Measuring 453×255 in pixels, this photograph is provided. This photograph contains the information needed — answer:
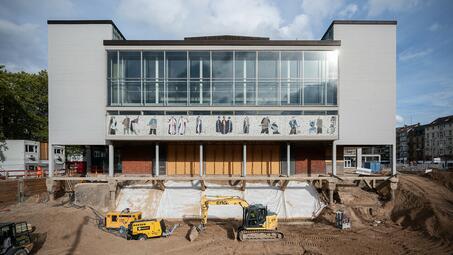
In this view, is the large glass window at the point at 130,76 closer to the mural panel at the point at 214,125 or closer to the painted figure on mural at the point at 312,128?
the mural panel at the point at 214,125

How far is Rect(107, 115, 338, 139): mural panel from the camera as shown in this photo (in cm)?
2256

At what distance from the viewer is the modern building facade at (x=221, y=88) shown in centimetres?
2266

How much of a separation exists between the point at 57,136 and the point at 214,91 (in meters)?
13.6

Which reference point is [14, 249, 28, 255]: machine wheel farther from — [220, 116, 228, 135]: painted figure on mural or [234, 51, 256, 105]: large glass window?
[234, 51, 256, 105]: large glass window

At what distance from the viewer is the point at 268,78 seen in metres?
23.4

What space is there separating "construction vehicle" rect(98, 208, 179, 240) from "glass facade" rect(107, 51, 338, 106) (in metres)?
9.22

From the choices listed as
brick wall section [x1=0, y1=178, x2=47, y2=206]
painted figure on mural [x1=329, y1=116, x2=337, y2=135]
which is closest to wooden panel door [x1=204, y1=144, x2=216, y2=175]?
painted figure on mural [x1=329, y1=116, x2=337, y2=135]

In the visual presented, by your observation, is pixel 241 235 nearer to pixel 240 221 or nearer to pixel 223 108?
pixel 240 221

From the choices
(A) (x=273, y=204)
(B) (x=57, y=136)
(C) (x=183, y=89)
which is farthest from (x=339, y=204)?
(B) (x=57, y=136)

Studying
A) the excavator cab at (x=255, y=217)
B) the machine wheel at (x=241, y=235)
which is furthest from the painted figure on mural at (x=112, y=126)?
the machine wheel at (x=241, y=235)

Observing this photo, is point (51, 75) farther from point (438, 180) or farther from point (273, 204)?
point (438, 180)

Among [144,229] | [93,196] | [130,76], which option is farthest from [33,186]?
[144,229]

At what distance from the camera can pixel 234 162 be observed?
25859mm

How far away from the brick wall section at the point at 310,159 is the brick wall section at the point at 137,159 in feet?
45.9
